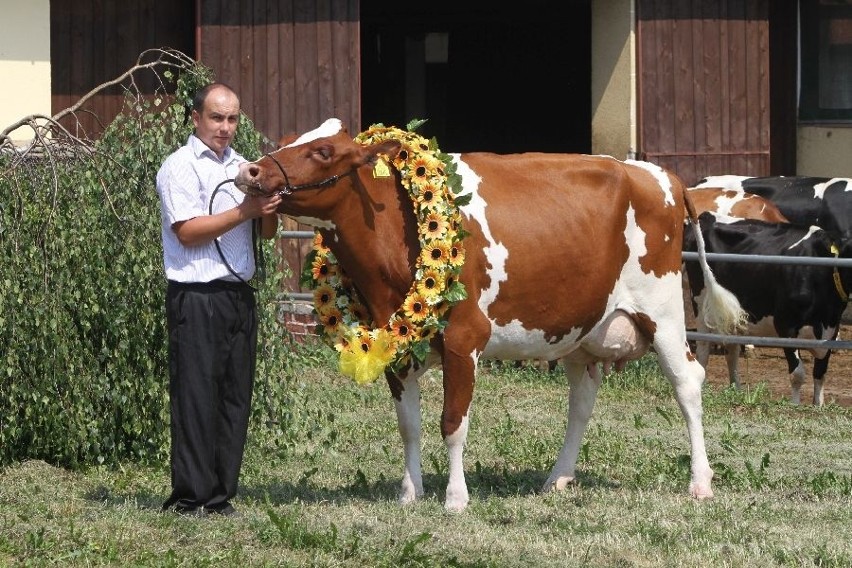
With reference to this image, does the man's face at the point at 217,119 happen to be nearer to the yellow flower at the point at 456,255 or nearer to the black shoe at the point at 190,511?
the yellow flower at the point at 456,255

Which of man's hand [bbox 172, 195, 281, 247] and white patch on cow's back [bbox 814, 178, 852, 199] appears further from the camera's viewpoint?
white patch on cow's back [bbox 814, 178, 852, 199]

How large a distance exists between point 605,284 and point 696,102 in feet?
29.2

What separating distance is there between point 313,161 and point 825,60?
1180 centimetres

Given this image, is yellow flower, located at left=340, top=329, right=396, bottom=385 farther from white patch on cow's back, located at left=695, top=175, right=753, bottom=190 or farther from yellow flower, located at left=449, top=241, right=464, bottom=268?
white patch on cow's back, located at left=695, top=175, right=753, bottom=190

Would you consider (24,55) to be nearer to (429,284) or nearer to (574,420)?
(574,420)

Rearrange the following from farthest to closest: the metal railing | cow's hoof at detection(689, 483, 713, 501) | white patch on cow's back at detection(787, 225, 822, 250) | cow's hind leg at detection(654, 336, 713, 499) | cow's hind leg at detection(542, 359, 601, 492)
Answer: white patch on cow's back at detection(787, 225, 822, 250)
the metal railing
cow's hind leg at detection(542, 359, 601, 492)
cow's hind leg at detection(654, 336, 713, 499)
cow's hoof at detection(689, 483, 713, 501)

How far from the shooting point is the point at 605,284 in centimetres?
805

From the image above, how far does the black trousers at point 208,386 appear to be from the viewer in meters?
7.16

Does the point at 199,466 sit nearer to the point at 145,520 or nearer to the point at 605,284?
the point at 145,520

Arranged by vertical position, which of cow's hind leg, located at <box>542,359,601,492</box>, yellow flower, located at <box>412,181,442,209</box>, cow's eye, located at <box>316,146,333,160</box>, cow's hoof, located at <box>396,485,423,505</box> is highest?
cow's eye, located at <box>316,146,333,160</box>

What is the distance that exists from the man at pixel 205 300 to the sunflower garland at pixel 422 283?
20.7 inches

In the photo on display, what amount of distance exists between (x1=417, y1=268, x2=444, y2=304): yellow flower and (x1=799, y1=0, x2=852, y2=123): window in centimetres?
1135

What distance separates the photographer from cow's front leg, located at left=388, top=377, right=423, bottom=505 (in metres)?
7.67

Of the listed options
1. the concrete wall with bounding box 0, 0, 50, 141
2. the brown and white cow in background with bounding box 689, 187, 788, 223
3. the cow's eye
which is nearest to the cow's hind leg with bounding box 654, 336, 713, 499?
the cow's eye
